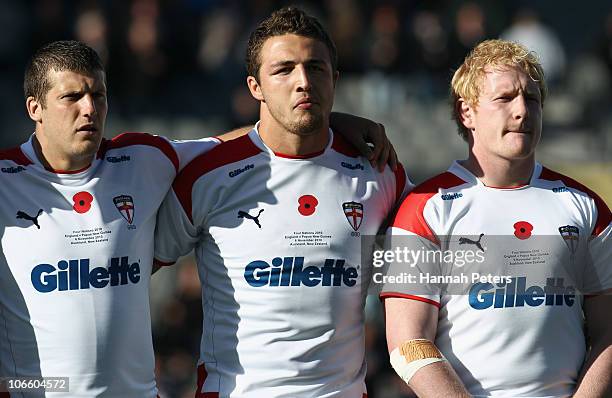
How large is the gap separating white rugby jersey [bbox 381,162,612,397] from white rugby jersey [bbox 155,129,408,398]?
29cm

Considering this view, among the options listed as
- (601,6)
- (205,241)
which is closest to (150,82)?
(601,6)

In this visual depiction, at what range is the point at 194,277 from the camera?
38.7ft

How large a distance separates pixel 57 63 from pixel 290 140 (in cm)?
128

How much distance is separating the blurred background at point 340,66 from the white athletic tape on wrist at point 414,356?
831 cm

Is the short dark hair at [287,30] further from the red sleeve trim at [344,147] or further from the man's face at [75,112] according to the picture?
the man's face at [75,112]

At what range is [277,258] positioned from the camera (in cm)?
593

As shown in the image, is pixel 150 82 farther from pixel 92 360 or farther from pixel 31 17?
Answer: pixel 92 360

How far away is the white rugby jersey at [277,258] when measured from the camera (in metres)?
5.87

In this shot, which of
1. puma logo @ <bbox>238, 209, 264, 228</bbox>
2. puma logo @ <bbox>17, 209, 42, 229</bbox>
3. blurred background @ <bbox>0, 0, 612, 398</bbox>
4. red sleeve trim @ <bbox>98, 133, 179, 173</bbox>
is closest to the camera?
puma logo @ <bbox>17, 209, 42, 229</bbox>

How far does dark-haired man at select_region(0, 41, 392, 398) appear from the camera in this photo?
18.7 feet

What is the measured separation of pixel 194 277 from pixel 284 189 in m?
5.90

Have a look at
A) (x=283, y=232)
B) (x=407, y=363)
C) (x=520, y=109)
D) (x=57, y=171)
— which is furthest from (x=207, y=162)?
(x=520, y=109)

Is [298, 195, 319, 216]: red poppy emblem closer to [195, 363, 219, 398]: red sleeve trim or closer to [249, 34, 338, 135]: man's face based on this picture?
[249, 34, 338, 135]: man's face

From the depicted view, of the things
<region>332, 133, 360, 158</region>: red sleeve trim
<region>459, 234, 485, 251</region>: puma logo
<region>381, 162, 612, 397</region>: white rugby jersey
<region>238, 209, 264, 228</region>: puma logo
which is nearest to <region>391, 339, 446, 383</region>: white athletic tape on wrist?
<region>381, 162, 612, 397</region>: white rugby jersey
